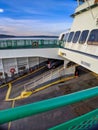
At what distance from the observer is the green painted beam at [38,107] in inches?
44.6

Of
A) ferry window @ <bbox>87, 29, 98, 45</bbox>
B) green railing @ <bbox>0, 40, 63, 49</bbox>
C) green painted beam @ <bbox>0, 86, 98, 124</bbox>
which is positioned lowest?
green railing @ <bbox>0, 40, 63, 49</bbox>

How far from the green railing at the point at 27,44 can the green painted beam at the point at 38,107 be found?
16933 millimetres

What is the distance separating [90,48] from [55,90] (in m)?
5.72

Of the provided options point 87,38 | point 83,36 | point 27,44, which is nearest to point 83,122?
point 87,38

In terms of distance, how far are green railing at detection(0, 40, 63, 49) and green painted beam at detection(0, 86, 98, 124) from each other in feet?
55.6

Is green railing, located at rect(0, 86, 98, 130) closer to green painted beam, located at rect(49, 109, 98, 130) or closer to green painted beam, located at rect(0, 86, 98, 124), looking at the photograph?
green painted beam, located at rect(0, 86, 98, 124)

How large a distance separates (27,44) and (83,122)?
17.3 m

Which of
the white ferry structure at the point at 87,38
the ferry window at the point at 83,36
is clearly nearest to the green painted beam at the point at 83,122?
the white ferry structure at the point at 87,38

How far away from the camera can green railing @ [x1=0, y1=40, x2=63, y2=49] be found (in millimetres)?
17812

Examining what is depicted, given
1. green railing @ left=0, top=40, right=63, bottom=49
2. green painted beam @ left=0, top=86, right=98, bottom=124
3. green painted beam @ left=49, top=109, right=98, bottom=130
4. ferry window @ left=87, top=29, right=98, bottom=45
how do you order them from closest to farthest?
green painted beam @ left=0, top=86, right=98, bottom=124, green painted beam @ left=49, top=109, right=98, bottom=130, ferry window @ left=87, top=29, right=98, bottom=45, green railing @ left=0, top=40, right=63, bottom=49

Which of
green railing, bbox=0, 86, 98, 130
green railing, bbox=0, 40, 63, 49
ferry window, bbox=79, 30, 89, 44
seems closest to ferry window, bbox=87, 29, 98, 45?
ferry window, bbox=79, 30, 89, 44

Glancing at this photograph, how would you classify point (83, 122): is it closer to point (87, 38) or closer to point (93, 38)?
point (93, 38)

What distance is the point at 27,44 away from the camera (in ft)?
60.3

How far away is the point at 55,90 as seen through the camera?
564 inches
